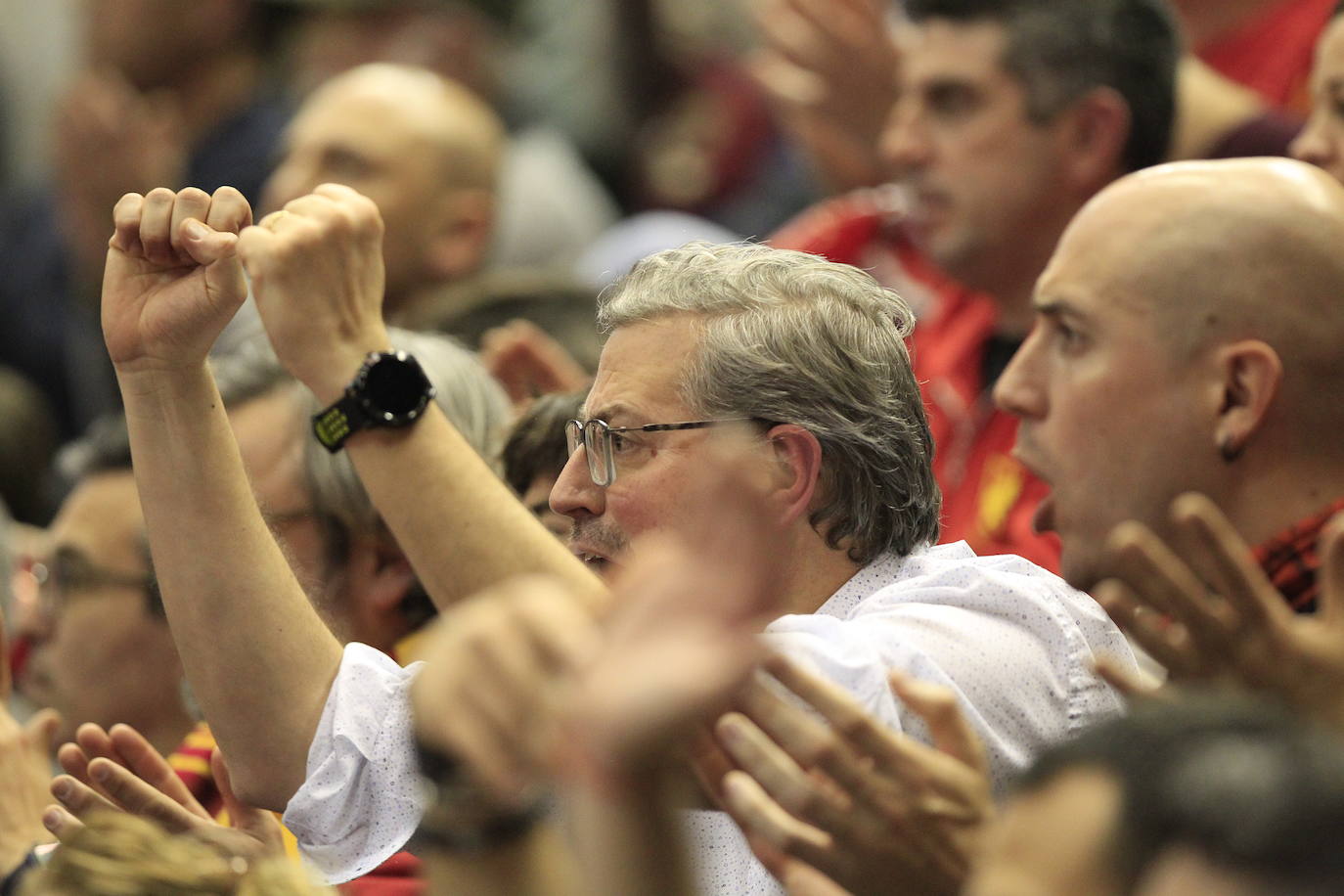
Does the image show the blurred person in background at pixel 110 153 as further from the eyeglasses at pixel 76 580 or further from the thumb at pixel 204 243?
the thumb at pixel 204 243

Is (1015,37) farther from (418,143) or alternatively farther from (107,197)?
(107,197)

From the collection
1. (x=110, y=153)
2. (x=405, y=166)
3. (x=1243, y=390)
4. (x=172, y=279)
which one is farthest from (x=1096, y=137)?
(x=110, y=153)

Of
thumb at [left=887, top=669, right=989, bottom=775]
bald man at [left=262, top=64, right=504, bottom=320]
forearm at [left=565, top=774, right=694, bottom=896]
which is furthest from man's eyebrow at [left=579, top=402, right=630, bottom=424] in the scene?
bald man at [left=262, top=64, right=504, bottom=320]

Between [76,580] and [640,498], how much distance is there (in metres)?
1.42

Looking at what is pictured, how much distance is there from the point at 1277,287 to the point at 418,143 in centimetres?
240

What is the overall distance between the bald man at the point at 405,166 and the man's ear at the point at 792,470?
2.16 m

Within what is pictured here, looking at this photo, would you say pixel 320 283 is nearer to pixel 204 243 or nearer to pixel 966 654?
pixel 204 243

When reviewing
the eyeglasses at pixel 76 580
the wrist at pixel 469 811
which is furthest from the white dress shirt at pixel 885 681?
the eyeglasses at pixel 76 580

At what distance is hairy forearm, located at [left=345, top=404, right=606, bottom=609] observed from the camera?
2.30 meters

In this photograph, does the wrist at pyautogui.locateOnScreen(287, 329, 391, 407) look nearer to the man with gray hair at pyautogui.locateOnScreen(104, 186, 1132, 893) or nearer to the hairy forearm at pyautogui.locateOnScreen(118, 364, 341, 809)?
the man with gray hair at pyautogui.locateOnScreen(104, 186, 1132, 893)

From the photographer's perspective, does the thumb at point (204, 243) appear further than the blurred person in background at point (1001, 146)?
No

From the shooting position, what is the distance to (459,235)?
14.1 feet

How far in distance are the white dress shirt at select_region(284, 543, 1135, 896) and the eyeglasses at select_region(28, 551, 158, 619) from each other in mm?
1116

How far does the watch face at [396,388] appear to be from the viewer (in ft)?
7.54
